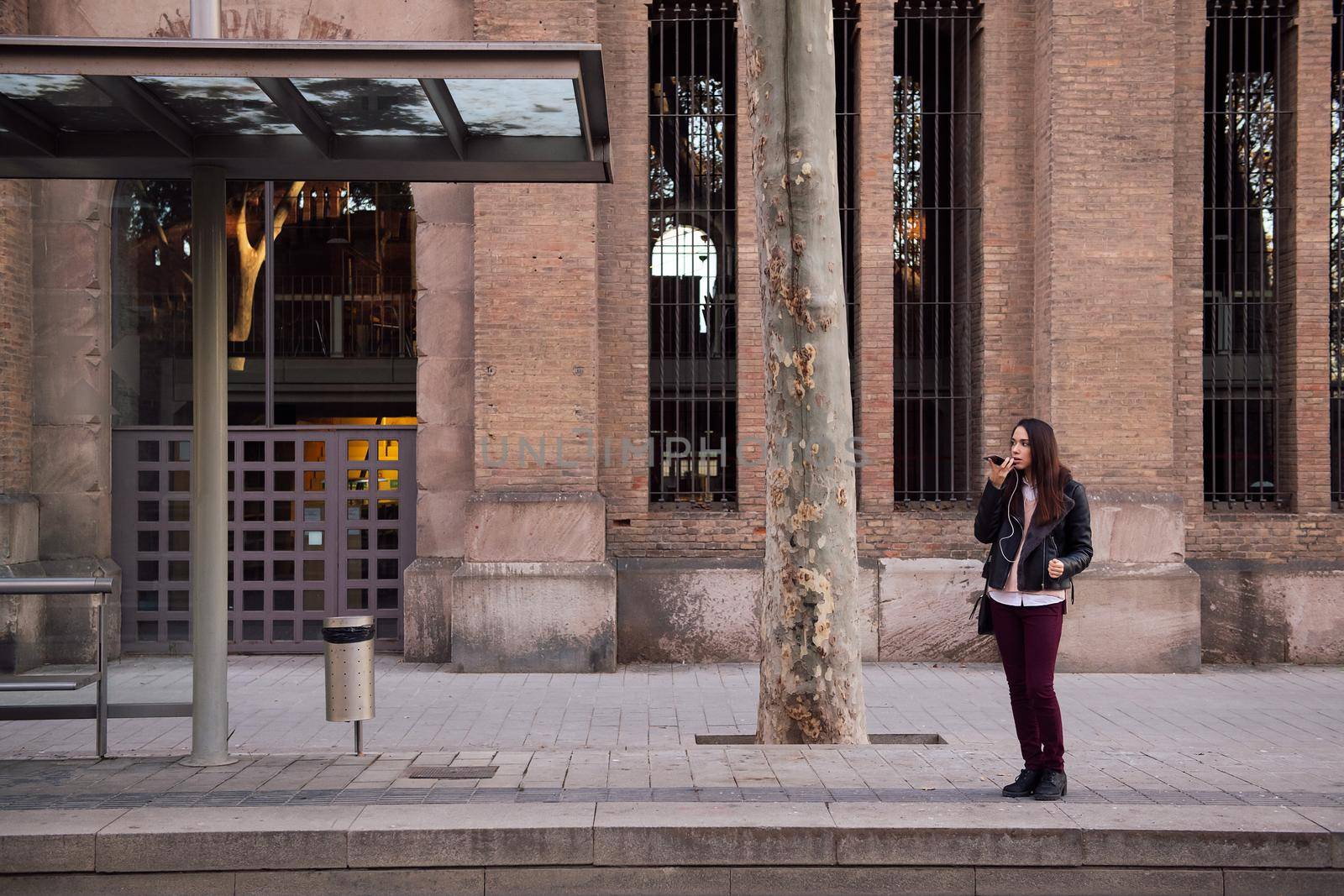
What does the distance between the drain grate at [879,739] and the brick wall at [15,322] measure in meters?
7.55

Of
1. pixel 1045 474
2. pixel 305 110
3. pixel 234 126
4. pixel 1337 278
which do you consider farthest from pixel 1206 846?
pixel 1337 278

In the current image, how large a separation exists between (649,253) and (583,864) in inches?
294

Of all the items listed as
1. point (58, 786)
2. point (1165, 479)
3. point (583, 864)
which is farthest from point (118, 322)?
point (1165, 479)

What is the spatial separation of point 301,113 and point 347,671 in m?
3.18

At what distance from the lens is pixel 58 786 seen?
5898 mm

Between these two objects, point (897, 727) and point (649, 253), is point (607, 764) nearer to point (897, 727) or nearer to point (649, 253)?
point (897, 727)

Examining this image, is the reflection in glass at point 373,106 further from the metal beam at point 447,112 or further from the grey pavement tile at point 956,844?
the grey pavement tile at point 956,844

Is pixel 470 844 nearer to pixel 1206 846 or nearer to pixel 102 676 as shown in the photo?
pixel 102 676

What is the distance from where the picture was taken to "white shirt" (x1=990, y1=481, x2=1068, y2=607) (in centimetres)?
561

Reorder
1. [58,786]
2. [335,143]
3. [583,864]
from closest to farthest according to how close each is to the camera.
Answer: [583,864] → [58,786] → [335,143]

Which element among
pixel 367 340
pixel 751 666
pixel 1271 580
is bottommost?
pixel 751 666

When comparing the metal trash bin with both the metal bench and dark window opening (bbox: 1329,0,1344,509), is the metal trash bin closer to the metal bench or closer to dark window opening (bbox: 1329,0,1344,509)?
the metal bench

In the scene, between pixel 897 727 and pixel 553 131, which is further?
pixel 897 727

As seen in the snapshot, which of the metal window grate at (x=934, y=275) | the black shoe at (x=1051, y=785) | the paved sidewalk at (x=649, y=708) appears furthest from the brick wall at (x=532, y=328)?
the black shoe at (x=1051, y=785)
